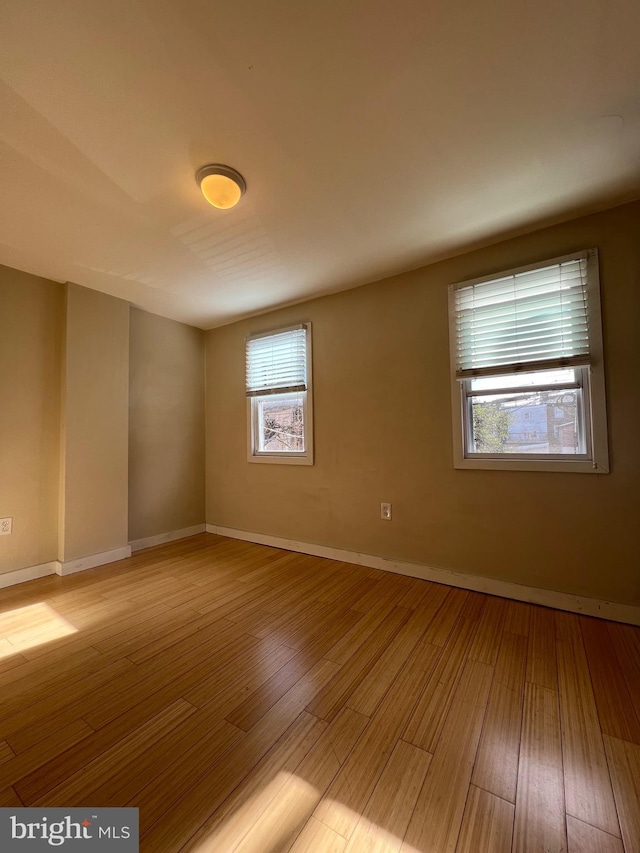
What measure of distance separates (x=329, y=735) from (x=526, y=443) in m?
1.98

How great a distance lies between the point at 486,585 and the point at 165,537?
10.2 ft

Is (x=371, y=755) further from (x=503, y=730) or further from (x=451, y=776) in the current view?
(x=503, y=730)

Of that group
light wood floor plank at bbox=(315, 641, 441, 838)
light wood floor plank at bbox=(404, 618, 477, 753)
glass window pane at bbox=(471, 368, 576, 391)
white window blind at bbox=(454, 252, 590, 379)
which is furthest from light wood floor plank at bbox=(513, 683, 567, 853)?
white window blind at bbox=(454, 252, 590, 379)

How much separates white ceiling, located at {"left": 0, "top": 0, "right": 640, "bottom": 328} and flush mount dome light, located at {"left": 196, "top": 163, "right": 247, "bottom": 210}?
0.04 meters

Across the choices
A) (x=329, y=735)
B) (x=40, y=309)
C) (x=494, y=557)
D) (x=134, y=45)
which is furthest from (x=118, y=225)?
(x=494, y=557)

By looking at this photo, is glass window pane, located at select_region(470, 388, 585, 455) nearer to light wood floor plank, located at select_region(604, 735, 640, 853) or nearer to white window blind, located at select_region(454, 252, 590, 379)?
white window blind, located at select_region(454, 252, 590, 379)

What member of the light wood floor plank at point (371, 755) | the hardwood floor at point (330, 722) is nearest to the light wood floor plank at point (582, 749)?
the hardwood floor at point (330, 722)

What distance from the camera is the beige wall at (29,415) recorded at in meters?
2.56

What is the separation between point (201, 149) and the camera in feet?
4.97

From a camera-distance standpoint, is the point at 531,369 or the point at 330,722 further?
the point at 531,369

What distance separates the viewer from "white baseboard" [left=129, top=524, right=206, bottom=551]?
3.32 m

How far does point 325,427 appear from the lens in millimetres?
3098

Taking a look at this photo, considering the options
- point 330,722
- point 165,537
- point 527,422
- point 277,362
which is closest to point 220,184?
point 277,362

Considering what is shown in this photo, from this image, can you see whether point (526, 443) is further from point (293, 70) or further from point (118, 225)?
point (118, 225)
